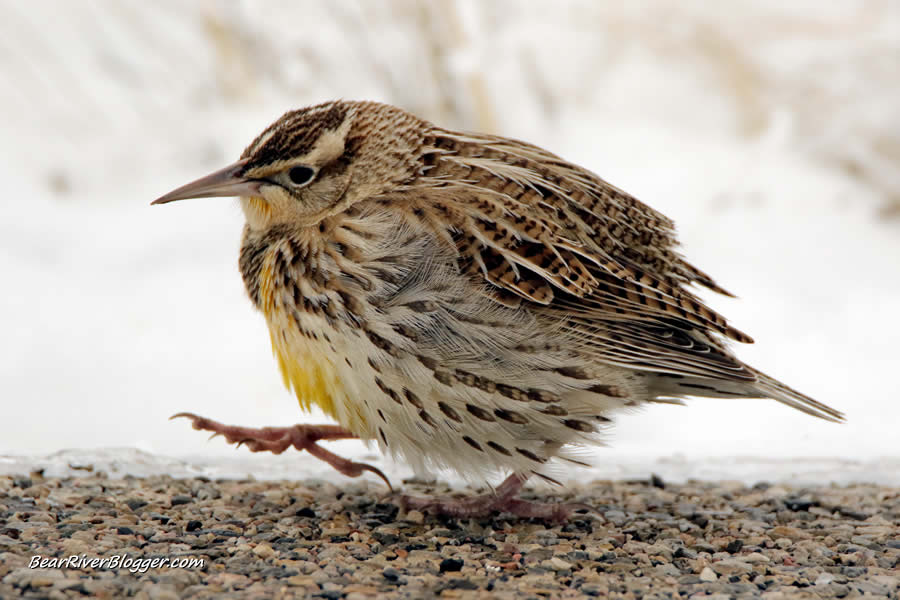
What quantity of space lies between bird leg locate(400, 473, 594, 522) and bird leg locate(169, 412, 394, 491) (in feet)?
1.29

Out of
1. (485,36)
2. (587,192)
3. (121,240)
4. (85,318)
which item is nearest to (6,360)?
(85,318)

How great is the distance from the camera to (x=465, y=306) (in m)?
4.67

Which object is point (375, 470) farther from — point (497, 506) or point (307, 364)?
point (307, 364)

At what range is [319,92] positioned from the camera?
11.9 meters

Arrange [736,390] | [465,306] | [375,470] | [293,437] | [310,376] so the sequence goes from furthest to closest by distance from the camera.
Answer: [293,437] < [375,470] < [736,390] < [310,376] < [465,306]

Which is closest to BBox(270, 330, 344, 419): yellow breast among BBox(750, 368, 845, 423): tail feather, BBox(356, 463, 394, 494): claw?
BBox(356, 463, 394, 494): claw

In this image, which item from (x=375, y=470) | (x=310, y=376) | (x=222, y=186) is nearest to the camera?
(x=310, y=376)

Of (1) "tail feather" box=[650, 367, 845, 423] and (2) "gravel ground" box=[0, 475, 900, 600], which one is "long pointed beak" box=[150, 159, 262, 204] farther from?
(1) "tail feather" box=[650, 367, 845, 423]

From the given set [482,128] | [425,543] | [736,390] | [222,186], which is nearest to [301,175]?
[222,186]

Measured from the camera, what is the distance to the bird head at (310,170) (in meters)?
5.14

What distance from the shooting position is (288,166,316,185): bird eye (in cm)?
520

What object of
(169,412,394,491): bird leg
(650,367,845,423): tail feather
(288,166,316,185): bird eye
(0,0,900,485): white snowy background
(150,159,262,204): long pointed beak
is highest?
(0,0,900,485): white snowy background

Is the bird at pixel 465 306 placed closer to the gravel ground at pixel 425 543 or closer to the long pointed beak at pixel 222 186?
the long pointed beak at pixel 222 186

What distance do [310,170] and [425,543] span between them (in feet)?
5.84
